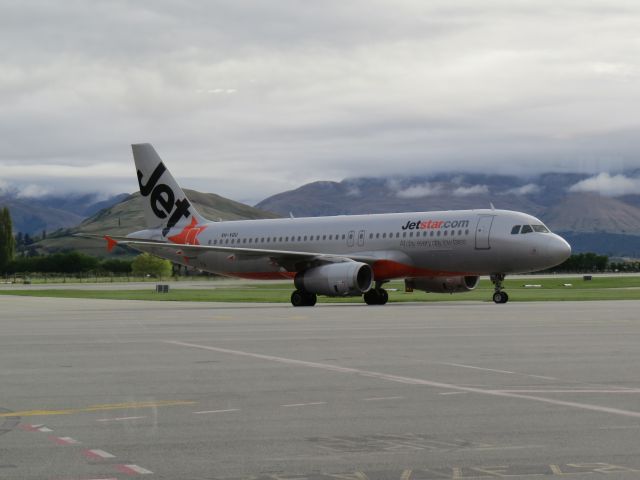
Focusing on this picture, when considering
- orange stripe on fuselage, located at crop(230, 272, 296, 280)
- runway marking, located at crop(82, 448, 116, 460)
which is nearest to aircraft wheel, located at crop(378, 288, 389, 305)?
orange stripe on fuselage, located at crop(230, 272, 296, 280)

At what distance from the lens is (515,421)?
35.2 ft

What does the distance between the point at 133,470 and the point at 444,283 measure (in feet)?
133

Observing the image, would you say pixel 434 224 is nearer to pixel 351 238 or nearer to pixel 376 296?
pixel 376 296

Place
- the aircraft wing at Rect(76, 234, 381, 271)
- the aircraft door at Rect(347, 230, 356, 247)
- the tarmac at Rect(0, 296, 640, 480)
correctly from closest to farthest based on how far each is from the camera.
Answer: the tarmac at Rect(0, 296, 640, 480), the aircraft wing at Rect(76, 234, 381, 271), the aircraft door at Rect(347, 230, 356, 247)

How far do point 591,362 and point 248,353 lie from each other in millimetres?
6044

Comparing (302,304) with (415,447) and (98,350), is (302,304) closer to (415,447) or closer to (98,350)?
(98,350)

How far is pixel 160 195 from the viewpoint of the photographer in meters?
57.9

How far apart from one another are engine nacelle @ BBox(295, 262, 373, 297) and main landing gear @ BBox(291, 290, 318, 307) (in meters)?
0.31

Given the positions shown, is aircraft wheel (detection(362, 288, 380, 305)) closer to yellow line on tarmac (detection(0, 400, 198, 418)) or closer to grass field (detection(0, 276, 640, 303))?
grass field (detection(0, 276, 640, 303))

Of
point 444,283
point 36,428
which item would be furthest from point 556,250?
point 36,428

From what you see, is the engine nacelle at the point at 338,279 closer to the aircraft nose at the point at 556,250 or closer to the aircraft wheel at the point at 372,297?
the aircraft wheel at the point at 372,297

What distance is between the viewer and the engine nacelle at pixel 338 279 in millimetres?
44188

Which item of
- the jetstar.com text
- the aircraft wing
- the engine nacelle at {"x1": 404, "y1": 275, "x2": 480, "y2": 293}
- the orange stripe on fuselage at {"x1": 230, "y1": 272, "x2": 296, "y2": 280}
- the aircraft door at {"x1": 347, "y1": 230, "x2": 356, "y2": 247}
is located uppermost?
the jetstar.com text

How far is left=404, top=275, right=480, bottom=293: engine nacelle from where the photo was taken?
1898 inches
